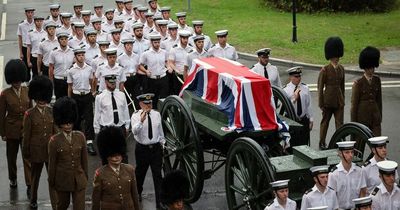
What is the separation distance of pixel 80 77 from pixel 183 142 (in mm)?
3343

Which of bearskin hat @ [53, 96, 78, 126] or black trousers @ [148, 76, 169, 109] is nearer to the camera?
bearskin hat @ [53, 96, 78, 126]

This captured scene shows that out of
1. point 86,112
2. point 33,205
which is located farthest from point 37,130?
point 86,112

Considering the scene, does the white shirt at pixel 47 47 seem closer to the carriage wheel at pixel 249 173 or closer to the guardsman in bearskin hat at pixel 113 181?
the carriage wheel at pixel 249 173

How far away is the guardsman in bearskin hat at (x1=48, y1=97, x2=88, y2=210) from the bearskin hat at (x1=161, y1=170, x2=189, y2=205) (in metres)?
2.33

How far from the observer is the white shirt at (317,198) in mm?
10219

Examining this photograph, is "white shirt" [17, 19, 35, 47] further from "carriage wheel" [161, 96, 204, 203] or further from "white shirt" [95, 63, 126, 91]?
"carriage wheel" [161, 96, 204, 203]

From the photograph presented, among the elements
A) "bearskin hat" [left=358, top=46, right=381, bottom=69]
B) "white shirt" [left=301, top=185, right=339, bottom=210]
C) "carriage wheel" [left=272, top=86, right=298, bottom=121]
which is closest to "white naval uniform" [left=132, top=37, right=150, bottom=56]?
"carriage wheel" [left=272, top=86, right=298, bottom=121]

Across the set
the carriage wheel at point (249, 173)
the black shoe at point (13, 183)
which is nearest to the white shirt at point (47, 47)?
the black shoe at point (13, 183)

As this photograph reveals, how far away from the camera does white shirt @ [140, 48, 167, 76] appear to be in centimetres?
1666

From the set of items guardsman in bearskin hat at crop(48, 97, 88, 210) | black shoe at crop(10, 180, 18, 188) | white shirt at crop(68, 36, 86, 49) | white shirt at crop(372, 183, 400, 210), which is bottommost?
black shoe at crop(10, 180, 18, 188)

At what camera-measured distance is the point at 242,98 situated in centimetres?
1183

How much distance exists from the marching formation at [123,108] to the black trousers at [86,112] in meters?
0.02

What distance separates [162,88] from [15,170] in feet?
13.2

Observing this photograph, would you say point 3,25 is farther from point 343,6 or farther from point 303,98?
point 303,98
